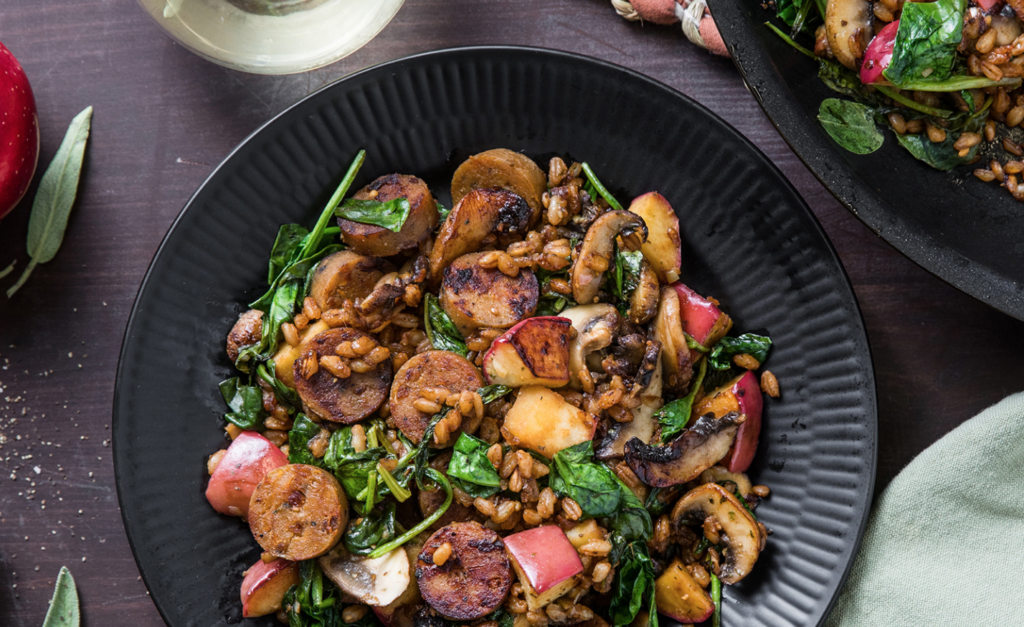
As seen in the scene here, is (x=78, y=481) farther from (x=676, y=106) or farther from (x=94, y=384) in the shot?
(x=676, y=106)

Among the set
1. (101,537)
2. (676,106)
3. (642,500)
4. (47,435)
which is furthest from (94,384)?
(676,106)

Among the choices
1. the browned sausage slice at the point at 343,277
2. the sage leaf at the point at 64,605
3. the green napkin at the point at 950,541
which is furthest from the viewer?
the sage leaf at the point at 64,605

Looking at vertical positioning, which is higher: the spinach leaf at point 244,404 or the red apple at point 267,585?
the spinach leaf at point 244,404

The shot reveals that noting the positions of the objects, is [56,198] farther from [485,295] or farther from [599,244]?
[599,244]

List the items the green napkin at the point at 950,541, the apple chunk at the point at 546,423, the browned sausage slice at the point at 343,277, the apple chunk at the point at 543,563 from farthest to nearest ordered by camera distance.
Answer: the green napkin at the point at 950,541 → the browned sausage slice at the point at 343,277 → the apple chunk at the point at 546,423 → the apple chunk at the point at 543,563

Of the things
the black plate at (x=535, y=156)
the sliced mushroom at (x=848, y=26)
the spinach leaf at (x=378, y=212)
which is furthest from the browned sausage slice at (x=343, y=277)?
the sliced mushroom at (x=848, y=26)

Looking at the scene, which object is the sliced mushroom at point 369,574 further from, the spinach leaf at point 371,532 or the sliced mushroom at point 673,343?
the sliced mushroom at point 673,343

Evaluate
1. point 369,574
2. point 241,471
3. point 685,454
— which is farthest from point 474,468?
point 241,471
